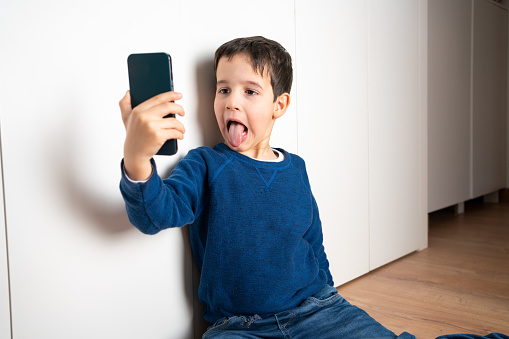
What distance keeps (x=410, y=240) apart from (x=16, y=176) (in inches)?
60.4

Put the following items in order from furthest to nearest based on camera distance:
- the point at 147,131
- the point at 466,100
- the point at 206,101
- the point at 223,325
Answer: the point at 466,100
the point at 206,101
the point at 223,325
the point at 147,131

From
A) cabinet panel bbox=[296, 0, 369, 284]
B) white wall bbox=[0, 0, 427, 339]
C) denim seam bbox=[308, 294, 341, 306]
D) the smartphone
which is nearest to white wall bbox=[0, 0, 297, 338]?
white wall bbox=[0, 0, 427, 339]

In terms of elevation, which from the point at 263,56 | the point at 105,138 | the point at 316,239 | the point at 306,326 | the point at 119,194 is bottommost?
the point at 306,326

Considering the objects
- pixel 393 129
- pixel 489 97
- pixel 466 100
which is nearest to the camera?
pixel 393 129

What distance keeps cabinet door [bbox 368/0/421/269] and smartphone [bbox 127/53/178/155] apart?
1.03 m

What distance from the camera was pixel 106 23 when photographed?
2.65 ft

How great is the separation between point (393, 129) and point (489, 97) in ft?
4.93

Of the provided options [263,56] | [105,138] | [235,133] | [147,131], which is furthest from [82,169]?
[263,56]

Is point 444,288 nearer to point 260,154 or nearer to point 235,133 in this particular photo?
point 260,154

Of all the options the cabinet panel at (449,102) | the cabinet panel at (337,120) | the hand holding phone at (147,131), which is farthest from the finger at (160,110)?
the cabinet panel at (449,102)

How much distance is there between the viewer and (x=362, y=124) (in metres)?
1.55

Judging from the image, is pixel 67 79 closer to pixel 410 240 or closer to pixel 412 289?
pixel 412 289

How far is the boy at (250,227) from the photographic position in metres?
0.90

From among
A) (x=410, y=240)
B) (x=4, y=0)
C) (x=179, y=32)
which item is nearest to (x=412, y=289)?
(x=410, y=240)
